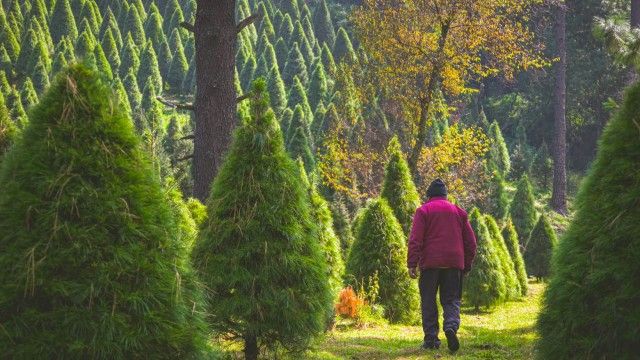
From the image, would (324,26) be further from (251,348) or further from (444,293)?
(251,348)

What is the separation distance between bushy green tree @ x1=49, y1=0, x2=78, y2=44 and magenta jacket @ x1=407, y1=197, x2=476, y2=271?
6830 cm

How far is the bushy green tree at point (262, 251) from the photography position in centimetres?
584

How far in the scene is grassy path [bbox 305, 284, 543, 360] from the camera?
7746 mm

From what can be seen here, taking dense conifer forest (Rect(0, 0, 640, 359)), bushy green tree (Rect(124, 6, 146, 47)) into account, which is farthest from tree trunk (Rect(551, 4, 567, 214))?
bushy green tree (Rect(124, 6, 146, 47))

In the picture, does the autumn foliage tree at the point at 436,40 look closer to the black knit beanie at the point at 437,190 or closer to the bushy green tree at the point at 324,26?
the black knit beanie at the point at 437,190

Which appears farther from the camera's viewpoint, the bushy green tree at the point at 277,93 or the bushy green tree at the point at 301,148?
the bushy green tree at the point at 277,93

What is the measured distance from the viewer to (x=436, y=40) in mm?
20688

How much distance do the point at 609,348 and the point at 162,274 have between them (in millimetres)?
2504

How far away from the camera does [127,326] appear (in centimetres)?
373

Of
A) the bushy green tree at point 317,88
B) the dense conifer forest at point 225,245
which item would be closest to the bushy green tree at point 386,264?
the dense conifer forest at point 225,245

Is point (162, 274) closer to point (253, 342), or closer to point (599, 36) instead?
point (253, 342)

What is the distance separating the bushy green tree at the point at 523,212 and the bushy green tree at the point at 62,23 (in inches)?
2000

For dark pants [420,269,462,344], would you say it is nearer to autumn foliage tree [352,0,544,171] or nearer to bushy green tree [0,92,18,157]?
bushy green tree [0,92,18,157]

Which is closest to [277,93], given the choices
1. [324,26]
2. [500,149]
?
[500,149]
